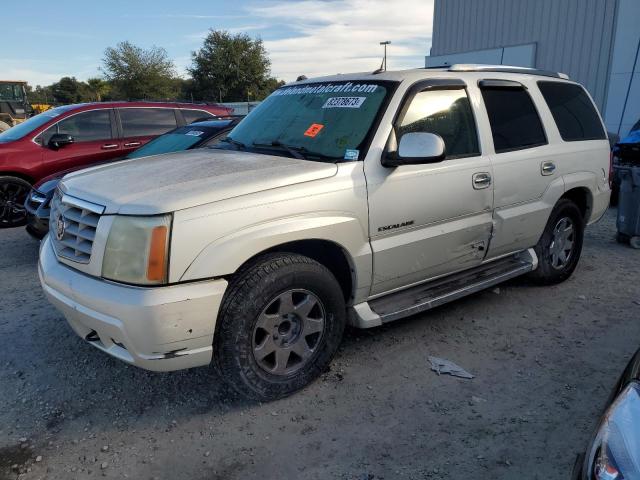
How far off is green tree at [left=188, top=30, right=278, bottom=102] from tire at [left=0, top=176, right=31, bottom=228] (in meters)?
43.0

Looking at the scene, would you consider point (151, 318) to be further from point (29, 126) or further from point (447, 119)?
point (29, 126)

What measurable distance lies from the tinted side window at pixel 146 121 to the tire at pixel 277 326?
19.1ft

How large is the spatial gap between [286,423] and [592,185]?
3.74 metres

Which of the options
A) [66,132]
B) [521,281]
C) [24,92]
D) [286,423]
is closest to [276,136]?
[286,423]

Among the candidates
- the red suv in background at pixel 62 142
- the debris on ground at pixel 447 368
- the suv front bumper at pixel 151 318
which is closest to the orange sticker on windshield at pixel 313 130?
the suv front bumper at pixel 151 318

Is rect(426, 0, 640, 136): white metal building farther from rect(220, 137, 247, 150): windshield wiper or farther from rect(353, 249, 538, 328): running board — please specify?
rect(220, 137, 247, 150): windshield wiper

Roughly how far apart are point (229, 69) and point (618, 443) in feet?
169

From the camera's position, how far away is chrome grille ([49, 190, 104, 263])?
2703 mm

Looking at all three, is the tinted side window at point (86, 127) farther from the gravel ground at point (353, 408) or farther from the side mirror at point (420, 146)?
the side mirror at point (420, 146)

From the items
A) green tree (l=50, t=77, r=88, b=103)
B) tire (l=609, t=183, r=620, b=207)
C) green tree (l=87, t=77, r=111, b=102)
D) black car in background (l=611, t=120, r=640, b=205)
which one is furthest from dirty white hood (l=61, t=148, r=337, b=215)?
green tree (l=50, t=77, r=88, b=103)

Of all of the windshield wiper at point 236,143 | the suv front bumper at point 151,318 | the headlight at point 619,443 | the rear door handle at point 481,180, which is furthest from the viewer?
the windshield wiper at point 236,143

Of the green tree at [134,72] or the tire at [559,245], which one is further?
the green tree at [134,72]

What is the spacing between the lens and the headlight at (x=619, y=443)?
54.8 inches

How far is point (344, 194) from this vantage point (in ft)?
9.91
